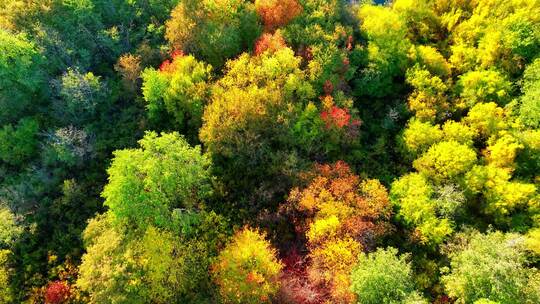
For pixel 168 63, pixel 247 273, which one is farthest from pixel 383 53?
pixel 247 273

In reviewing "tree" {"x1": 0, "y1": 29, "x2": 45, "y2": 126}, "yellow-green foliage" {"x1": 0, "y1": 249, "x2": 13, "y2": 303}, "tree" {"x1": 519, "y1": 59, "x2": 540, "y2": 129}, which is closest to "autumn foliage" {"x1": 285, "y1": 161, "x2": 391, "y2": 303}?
"tree" {"x1": 519, "y1": 59, "x2": 540, "y2": 129}

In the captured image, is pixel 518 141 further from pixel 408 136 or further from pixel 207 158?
pixel 207 158

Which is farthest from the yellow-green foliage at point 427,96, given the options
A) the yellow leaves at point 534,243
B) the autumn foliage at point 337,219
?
the yellow leaves at point 534,243

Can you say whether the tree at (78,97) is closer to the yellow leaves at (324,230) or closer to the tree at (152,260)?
the tree at (152,260)

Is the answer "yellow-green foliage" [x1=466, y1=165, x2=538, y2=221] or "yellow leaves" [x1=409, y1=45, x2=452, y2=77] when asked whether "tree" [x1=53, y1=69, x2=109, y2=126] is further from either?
"yellow-green foliage" [x1=466, y1=165, x2=538, y2=221]

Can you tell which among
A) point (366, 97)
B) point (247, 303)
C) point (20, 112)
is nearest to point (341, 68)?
point (366, 97)

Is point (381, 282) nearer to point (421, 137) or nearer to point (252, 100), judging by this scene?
point (421, 137)
